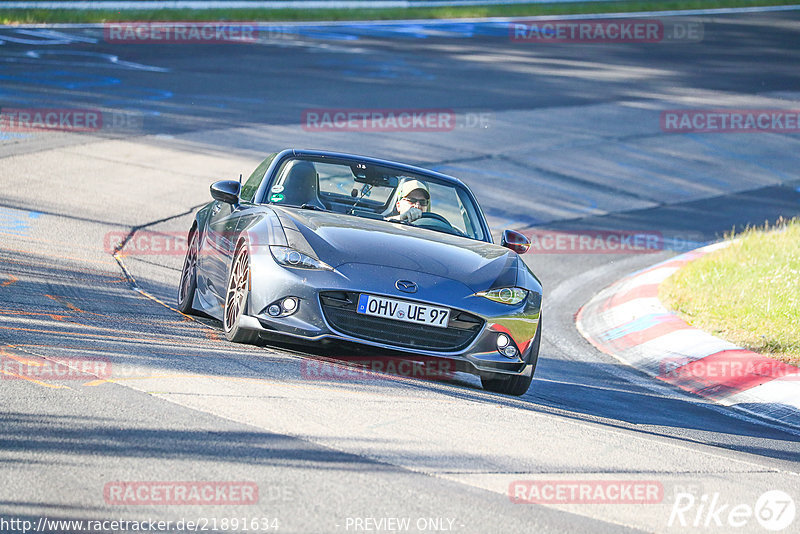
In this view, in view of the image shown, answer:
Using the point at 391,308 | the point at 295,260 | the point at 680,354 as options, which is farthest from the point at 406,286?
the point at 680,354

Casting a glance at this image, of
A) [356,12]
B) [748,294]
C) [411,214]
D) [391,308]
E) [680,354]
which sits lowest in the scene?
[680,354]

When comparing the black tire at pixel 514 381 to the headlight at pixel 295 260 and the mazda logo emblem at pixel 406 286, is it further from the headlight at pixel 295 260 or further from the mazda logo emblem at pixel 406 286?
the headlight at pixel 295 260

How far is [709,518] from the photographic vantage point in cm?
487

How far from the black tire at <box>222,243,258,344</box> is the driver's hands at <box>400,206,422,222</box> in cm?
133

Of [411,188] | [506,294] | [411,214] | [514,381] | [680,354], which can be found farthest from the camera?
[680,354]

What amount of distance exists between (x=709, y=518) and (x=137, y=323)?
4287 millimetres

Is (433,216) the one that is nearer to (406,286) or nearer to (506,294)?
(506,294)

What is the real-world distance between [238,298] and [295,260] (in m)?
0.53

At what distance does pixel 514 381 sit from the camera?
707 centimetres

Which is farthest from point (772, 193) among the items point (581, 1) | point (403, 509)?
point (581, 1)

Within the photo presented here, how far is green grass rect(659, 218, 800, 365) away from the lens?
31.4 ft

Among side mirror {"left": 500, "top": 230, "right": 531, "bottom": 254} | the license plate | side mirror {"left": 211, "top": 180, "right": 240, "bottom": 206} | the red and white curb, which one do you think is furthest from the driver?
the red and white curb

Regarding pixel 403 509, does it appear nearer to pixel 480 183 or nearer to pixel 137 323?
pixel 137 323

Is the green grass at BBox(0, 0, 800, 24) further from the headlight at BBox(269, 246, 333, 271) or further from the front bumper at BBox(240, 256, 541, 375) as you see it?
the front bumper at BBox(240, 256, 541, 375)
